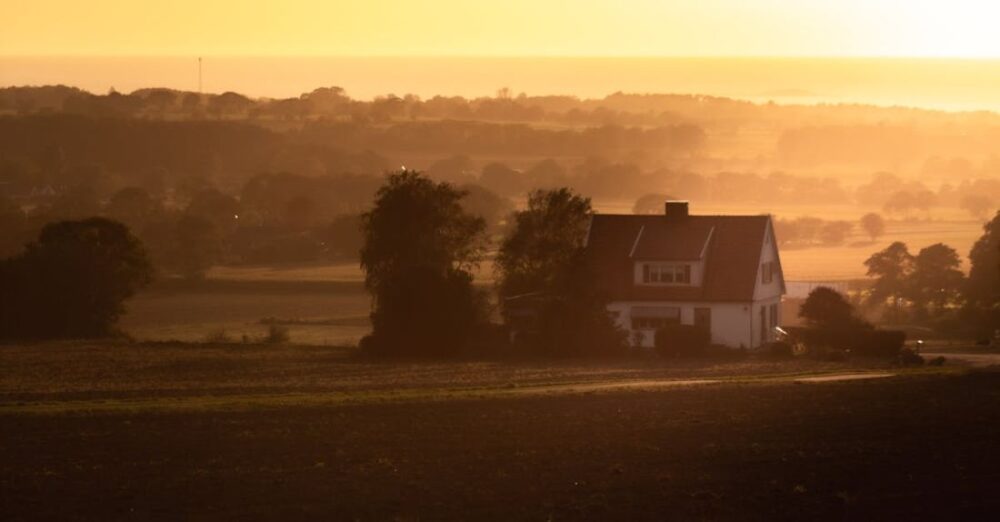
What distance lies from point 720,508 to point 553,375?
851 inches

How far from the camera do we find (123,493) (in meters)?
23.0

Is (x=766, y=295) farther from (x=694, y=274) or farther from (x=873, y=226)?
(x=873, y=226)

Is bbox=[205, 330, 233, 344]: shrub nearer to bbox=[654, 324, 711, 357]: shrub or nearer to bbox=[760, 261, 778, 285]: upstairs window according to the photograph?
bbox=[654, 324, 711, 357]: shrub

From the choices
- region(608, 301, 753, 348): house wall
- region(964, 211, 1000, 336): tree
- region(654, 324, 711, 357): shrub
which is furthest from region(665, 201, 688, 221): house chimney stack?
region(964, 211, 1000, 336): tree

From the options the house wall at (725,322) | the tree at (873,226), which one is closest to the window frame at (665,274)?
the house wall at (725,322)

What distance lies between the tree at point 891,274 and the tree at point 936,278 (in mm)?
804

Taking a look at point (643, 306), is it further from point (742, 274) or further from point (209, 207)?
point (209, 207)

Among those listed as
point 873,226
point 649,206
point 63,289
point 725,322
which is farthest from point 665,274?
point 649,206

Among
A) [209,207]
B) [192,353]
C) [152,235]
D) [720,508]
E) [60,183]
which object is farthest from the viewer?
[60,183]

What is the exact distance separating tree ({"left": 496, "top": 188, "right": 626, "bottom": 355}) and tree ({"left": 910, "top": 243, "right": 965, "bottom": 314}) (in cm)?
2779

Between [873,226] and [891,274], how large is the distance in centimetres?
4322

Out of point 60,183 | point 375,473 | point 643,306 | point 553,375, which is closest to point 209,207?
point 60,183

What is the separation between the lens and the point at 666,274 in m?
57.6

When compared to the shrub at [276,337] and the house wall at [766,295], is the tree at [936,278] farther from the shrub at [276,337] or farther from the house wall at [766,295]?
the shrub at [276,337]
